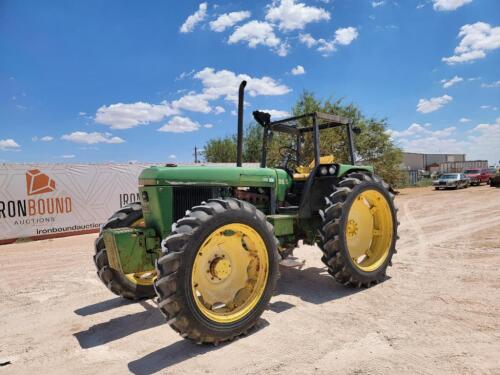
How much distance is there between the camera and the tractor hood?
4410mm

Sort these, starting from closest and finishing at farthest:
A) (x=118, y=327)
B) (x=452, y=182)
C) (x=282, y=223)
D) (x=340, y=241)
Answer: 1. (x=118, y=327)
2. (x=340, y=241)
3. (x=282, y=223)
4. (x=452, y=182)

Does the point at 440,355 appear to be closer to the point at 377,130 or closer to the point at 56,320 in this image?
the point at 56,320

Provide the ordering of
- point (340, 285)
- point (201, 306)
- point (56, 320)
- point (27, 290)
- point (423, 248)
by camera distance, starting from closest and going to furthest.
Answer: point (201, 306) < point (56, 320) < point (340, 285) < point (27, 290) < point (423, 248)

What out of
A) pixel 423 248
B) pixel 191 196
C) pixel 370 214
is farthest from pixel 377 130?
pixel 191 196

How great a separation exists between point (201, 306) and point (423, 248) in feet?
18.8

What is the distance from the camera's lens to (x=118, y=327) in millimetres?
4332

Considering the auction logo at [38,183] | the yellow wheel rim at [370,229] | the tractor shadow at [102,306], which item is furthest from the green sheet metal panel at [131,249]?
the auction logo at [38,183]

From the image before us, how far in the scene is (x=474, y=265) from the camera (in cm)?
615

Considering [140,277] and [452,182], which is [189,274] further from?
[452,182]

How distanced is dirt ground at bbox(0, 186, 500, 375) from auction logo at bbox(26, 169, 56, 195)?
19.0ft

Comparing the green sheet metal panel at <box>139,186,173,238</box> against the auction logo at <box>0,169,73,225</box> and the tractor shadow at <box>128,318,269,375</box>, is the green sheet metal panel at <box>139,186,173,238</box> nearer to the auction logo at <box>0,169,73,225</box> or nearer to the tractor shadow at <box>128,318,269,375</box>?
the tractor shadow at <box>128,318,269,375</box>

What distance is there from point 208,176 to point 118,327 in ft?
6.50

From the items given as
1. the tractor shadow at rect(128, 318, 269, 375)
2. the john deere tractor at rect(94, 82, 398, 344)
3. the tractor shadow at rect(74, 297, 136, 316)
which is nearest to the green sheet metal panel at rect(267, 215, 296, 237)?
the john deere tractor at rect(94, 82, 398, 344)

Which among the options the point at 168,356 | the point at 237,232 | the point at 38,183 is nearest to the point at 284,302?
the point at 237,232
